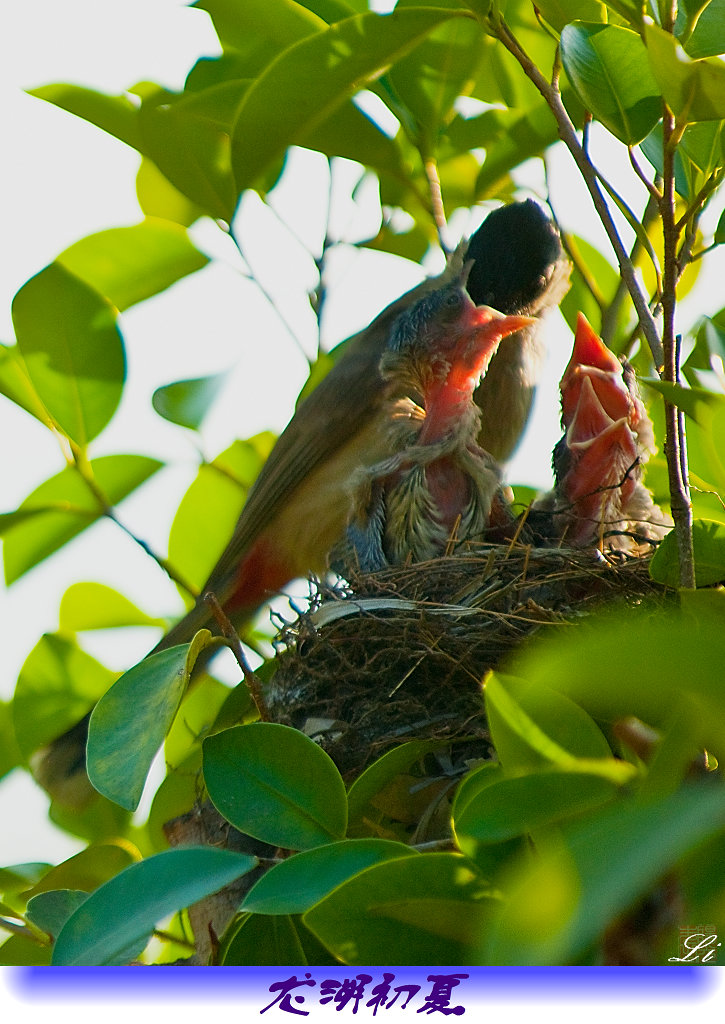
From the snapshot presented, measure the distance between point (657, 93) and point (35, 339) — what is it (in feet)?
4.23

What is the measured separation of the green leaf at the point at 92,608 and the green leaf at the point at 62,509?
148mm

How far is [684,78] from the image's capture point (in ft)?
4.30

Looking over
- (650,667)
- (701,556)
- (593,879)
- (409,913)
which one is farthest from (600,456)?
(593,879)

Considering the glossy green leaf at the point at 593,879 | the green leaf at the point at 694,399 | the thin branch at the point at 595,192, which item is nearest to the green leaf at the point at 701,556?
the thin branch at the point at 595,192

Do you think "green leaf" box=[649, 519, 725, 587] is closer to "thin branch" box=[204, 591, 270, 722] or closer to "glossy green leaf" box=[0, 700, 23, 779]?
"thin branch" box=[204, 591, 270, 722]

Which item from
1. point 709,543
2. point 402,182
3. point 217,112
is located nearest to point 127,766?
point 709,543

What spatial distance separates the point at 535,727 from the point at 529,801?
0.28ft

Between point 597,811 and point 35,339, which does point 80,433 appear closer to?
point 35,339

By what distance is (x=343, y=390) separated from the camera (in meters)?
3.19

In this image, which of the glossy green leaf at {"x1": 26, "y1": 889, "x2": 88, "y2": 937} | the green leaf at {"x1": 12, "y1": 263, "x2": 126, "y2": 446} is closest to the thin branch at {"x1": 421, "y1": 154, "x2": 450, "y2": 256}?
the green leaf at {"x1": 12, "y1": 263, "x2": 126, "y2": 446}

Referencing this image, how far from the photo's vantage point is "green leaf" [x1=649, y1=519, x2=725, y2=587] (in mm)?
1438

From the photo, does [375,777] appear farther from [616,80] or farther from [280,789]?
[616,80]

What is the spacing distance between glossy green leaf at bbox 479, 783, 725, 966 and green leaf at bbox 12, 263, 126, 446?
69.3 inches

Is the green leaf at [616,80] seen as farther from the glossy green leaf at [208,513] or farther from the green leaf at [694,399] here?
the glossy green leaf at [208,513]
